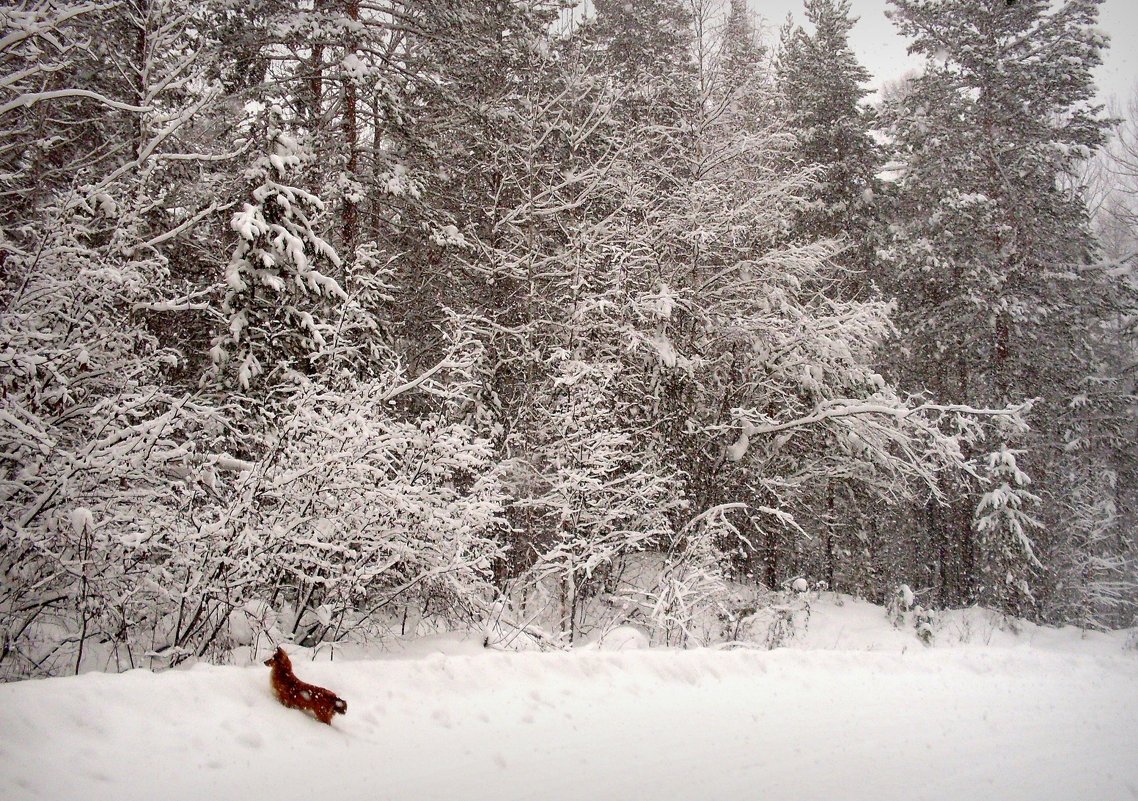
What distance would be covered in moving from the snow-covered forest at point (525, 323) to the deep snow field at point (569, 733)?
4.33 feet

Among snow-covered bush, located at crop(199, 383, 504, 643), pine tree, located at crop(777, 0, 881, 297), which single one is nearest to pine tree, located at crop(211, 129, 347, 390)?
snow-covered bush, located at crop(199, 383, 504, 643)

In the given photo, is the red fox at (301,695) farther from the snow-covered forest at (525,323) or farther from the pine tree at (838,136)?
the pine tree at (838,136)

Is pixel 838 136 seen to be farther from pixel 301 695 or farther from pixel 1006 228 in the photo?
pixel 301 695

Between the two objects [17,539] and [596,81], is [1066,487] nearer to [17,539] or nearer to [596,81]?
[596,81]

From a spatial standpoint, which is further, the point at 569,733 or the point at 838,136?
the point at 838,136

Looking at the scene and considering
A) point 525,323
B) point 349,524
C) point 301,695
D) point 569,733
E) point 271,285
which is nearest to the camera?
point 301,695

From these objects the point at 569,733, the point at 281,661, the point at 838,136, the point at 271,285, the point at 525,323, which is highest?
the point at 838,136

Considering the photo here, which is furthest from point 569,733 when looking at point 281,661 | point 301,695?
point 281,661

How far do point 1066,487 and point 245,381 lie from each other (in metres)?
20.8

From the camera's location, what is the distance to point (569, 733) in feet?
13.9

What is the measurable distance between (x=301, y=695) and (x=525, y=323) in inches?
361

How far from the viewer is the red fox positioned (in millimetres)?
3674

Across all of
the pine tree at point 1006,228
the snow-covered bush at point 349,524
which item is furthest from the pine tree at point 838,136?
the snow-covered bush at point 349,524

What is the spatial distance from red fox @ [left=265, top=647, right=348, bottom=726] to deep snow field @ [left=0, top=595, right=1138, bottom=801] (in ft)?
0.21
